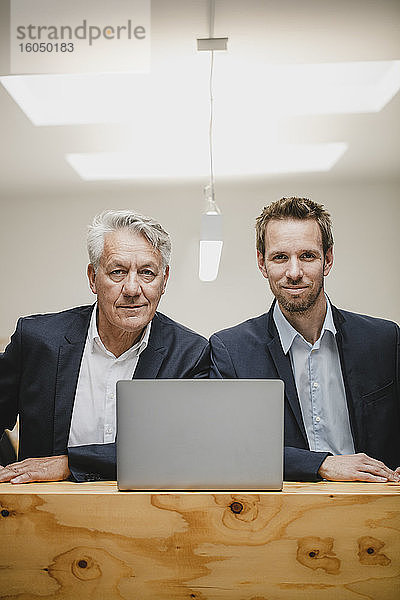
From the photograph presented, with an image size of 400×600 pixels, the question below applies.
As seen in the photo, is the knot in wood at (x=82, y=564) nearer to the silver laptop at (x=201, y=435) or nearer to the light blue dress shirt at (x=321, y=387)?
the silver laptop at (x=201, y=435)

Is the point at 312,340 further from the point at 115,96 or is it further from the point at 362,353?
the point at 115,96

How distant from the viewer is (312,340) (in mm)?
2893

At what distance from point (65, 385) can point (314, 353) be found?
3.15ft

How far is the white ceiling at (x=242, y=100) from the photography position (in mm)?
3141

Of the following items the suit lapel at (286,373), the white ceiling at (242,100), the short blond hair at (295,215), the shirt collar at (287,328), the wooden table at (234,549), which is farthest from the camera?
the white ceiling at (242,100)

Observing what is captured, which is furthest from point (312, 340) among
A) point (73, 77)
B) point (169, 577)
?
point (73, 77)

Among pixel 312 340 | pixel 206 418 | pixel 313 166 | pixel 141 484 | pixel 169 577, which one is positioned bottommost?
pixel 169 577

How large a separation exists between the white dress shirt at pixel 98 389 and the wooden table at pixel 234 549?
93cm

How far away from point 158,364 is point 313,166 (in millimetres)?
1141

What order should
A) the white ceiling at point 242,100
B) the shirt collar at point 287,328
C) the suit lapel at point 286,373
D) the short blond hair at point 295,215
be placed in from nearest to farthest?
1. the suit lapel at point 286,373
2. the shirt collar at point 287,328
3. the short blond hair at point 295,215
4. the white ceiling at point 242,100

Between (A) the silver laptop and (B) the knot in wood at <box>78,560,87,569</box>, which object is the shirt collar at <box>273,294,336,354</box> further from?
(B) the knot in wood at <box>78,560,87,569</box>

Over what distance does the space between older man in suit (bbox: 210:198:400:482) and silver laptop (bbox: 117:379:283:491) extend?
89cm

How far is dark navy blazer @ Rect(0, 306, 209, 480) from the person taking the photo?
2791 millimetres

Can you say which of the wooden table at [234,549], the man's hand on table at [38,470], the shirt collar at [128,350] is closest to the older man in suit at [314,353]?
the shirt collar at [128,350]
